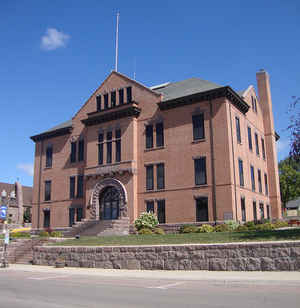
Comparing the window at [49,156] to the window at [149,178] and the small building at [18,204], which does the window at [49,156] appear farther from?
the small building at [18,204]

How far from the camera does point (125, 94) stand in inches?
1515

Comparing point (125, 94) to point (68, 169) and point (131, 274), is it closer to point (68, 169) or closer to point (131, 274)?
point (68, 169)

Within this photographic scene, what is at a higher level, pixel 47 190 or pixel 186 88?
pixel 186 88

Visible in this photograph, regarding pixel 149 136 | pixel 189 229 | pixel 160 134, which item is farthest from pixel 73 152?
pixel 189 229

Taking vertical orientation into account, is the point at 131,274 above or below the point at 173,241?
below

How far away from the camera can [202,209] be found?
31.9 metres

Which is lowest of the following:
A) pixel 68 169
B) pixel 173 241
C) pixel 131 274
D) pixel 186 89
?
pixel 131 274

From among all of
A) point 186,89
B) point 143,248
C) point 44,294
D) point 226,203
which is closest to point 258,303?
point 44,294

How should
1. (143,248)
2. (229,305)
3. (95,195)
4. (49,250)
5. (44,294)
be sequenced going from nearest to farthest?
1. (229,305)
2. (44,294)
3. (143,248)
4. (49,250)
5. (95,195)

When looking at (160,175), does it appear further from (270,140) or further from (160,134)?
(270,140)

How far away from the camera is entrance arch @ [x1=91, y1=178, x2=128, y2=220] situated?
3643 centimetres

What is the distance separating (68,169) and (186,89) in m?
16.3

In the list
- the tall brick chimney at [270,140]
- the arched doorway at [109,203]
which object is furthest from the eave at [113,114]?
the tall brick chimney at [270,140]

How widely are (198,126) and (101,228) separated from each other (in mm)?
12655
